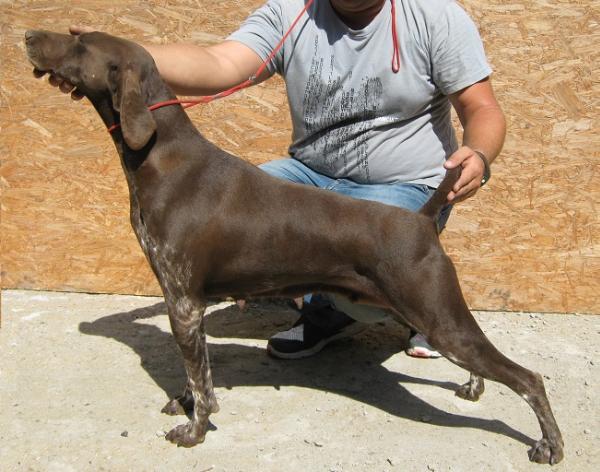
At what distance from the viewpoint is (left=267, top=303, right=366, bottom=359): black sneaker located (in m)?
4.55

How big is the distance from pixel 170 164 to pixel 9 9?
2.71 m

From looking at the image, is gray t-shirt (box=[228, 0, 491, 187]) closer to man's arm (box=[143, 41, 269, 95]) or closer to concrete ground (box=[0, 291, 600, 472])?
man's arm (box=[143, 41, 269, 95])

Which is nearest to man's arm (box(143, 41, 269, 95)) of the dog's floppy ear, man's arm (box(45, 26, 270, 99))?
man's arm (box(45, 26, 270, 99))

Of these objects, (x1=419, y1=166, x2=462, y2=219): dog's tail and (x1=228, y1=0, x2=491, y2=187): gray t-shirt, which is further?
(x1=228, y1=0, x2=491, y2=187): gray t-shirt

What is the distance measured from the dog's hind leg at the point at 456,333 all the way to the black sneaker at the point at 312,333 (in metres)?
1.28

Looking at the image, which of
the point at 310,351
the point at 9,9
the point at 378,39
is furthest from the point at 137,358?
the point at 9,9

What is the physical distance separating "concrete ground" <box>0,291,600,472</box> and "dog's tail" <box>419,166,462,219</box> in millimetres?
1119

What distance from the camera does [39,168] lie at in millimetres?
5457

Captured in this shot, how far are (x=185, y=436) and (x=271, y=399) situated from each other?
63 centimetres

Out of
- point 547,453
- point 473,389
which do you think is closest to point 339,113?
point 473,389

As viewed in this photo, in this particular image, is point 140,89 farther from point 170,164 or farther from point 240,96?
point 240,96

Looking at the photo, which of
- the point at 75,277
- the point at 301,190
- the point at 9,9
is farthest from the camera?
the point at 75,277

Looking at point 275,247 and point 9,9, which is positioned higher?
point 9,9

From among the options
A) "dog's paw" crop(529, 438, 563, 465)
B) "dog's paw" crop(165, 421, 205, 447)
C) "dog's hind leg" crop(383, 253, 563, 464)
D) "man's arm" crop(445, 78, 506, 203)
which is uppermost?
"man's arm" crop(445, 78, 506, 203)
